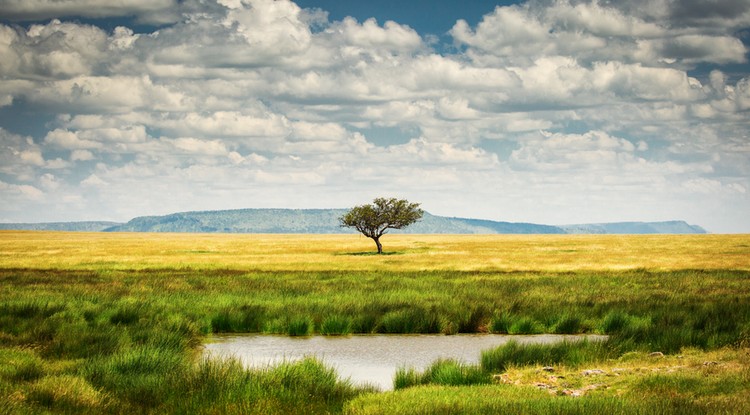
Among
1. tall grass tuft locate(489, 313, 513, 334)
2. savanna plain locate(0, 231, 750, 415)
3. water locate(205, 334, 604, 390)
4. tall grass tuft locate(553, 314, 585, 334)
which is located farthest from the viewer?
tall grass tuft locate(489, 313, 513, 334)

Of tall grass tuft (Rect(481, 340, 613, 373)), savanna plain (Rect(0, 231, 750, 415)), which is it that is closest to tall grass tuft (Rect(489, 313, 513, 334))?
savanna plain (Rect(0, 231, 750, 415))

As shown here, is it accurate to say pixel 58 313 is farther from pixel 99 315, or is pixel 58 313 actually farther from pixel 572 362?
pixel 572 362

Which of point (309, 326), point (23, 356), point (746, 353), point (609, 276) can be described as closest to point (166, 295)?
point (309, 326)

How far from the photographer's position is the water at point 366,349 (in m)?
19.1

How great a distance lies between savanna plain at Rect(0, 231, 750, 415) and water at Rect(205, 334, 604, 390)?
1034 mm

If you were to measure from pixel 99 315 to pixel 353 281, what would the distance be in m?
18.1

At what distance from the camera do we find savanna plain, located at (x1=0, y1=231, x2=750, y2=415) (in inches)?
507

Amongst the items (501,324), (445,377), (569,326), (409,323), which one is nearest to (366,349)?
(409,323)

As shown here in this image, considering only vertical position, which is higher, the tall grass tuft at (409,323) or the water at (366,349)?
the tall grass tuft at (409,323)

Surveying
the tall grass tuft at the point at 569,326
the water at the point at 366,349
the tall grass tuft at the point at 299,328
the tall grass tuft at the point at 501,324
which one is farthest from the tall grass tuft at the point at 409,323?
the tall grass tuft at the point at 569,326

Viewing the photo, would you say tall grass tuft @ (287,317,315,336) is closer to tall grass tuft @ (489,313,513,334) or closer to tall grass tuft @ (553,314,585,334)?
tall grass tuft @ (489,313,513,334)

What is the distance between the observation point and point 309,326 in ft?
84.5

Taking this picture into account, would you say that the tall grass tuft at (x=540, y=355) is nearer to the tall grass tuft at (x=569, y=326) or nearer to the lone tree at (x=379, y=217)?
the tall grass tuft at (x=569, y=326)

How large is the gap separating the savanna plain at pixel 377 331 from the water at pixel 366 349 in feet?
3.39
